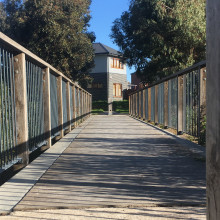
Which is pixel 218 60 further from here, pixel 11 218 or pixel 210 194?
pixel 11 218

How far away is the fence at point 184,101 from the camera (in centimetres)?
569

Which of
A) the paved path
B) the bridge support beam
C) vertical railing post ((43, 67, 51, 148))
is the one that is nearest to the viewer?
the bridge support beam

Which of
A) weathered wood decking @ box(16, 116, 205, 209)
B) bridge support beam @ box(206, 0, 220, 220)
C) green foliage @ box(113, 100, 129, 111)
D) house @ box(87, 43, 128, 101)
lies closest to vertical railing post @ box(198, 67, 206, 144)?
weathered wood decking @ box(16, 116, 205, 209)

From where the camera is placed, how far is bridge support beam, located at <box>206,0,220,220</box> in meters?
1.51

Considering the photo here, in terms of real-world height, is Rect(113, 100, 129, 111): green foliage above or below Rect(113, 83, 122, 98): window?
below

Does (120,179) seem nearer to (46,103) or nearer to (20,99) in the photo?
(20,99)

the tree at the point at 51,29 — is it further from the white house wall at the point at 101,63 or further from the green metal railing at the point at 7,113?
the white house wall at the point at 101,63

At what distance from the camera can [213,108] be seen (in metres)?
1.54

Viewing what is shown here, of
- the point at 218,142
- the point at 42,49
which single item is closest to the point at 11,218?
the point at 218,142

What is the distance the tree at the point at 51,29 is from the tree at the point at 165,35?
403 centimetres

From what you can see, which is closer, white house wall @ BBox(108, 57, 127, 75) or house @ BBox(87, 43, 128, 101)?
house @ BBox(87, 43, 128, 101)

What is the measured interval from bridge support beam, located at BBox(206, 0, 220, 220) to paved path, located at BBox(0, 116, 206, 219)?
1002 mm

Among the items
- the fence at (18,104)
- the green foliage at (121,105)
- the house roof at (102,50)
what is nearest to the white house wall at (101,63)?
the house roof at (102,50)

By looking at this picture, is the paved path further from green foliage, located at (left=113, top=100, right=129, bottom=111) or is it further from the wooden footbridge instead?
green foliage, located at (left=113, top=100, right=129, bottom=111)
